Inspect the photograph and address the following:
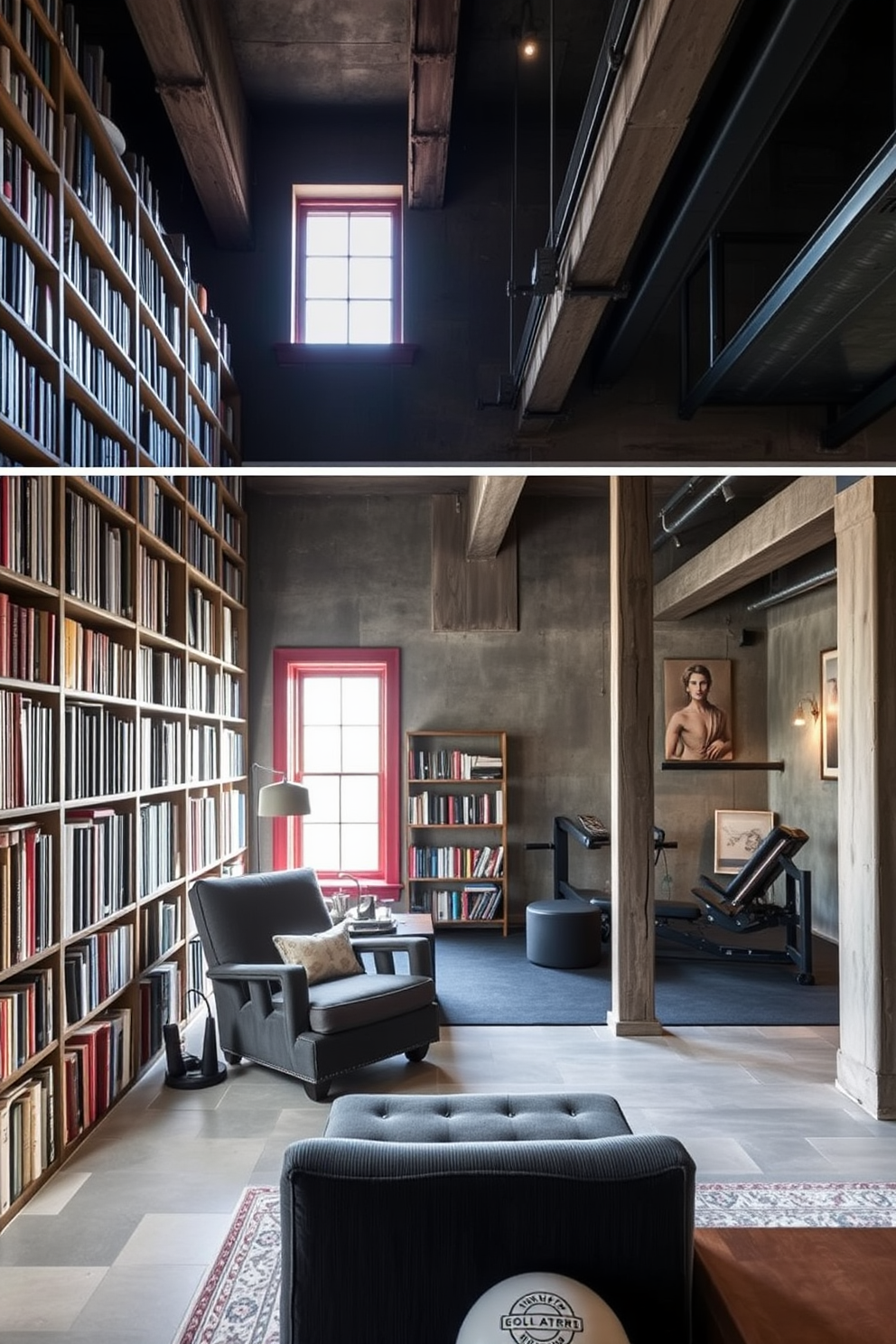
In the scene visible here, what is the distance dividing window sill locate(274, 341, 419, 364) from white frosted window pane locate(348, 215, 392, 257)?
0.86 m

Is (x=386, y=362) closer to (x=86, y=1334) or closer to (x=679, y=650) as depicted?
(x=86, y=1334)

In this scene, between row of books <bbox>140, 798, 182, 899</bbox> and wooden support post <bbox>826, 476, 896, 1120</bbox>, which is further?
row of books <bbox>140, 798, 182, 899</bbox>

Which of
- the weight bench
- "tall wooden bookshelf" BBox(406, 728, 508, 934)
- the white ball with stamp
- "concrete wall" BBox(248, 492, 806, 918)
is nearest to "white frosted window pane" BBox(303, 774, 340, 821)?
"concrete wall" BBox(248, 492, 806, 918)

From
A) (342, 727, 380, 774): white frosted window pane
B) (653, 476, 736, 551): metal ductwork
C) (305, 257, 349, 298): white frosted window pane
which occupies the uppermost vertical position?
(305, 257, 349, 298): white frosted window pane

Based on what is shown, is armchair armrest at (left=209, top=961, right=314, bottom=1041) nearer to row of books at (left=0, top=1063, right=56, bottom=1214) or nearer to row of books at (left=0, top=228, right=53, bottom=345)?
row of books at (left=0, top=1063, right=56, bottom=1214)

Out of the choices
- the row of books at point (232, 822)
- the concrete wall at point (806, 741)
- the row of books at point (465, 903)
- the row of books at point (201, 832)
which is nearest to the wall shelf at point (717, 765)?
the concrete wall at point (806, 741)

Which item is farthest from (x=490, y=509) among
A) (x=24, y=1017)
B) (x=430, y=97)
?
(x=24, y=1017)

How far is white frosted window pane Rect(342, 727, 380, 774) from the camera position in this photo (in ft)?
31.1

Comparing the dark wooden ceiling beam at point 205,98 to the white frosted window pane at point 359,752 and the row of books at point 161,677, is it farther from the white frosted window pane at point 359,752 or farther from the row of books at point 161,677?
the white frosted window pane at point 359,752

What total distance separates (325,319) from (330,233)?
0.54 m

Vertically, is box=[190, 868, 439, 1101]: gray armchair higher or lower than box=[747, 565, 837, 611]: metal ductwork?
lower

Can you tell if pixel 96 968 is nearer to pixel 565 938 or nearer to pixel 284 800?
pixel 284 800

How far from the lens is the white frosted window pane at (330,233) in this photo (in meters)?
6.49

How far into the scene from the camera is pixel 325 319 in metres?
6.44
